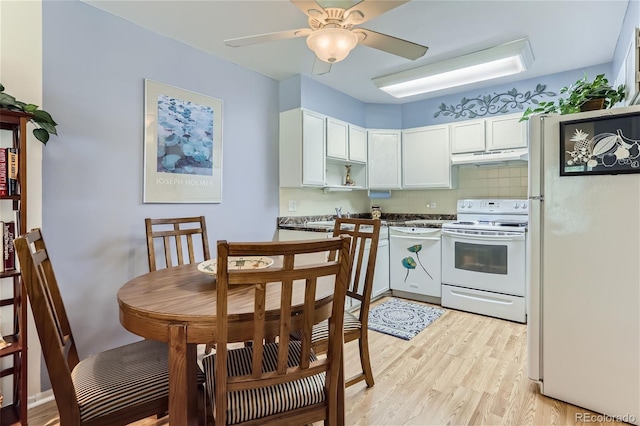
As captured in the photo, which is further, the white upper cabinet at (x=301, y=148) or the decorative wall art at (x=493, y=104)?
the decorative wall art at (x=493, y=104)

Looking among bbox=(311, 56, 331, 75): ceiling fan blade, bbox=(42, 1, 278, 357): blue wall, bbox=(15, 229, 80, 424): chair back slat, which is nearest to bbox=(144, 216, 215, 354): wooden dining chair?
bbox=(42, 1, 278, 357): blue wall

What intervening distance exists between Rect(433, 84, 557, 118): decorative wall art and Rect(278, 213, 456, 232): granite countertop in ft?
4.14

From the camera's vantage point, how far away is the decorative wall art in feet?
11.3

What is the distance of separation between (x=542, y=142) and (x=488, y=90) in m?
2.14

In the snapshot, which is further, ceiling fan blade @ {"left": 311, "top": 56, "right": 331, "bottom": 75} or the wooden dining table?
ceiling fan blade @ {"left": 311, "top": 56, "right": 331, "bottom": 75}

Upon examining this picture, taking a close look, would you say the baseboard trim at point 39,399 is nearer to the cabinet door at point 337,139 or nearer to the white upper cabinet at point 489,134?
the cabinet door at point 337,139

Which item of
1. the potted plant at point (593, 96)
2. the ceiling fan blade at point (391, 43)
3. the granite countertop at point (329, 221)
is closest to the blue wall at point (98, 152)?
the granite countertop at point (329, 221)

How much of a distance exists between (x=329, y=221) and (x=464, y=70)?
7.04 feet

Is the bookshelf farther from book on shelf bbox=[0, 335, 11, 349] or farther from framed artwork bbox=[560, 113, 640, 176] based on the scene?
framed artwork bbox=[560, 113, 640, 176]

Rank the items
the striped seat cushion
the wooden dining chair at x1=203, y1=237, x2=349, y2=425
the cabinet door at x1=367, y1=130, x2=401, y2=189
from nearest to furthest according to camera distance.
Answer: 1. the wooden dining chair at x1=203, y1=237, x2=349, y2=425
2. the striped seat cushion
3. the cabinet door at x1=367, y1=130, x2=401, y2=189

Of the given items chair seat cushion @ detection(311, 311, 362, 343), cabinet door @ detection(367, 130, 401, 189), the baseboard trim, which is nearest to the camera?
chair seat cushion @ detection(311, 311, 362, 343)

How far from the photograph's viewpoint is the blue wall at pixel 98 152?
199 centimetres

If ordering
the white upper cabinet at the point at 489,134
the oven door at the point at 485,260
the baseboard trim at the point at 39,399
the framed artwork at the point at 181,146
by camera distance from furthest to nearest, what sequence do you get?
the white upper cabinet at the point at 489,134
the oven door at the point at 485,260
the framed artwork at the point at 181,146
the baseboard trim at the point at 39,399

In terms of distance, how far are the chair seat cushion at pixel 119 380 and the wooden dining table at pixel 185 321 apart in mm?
145
